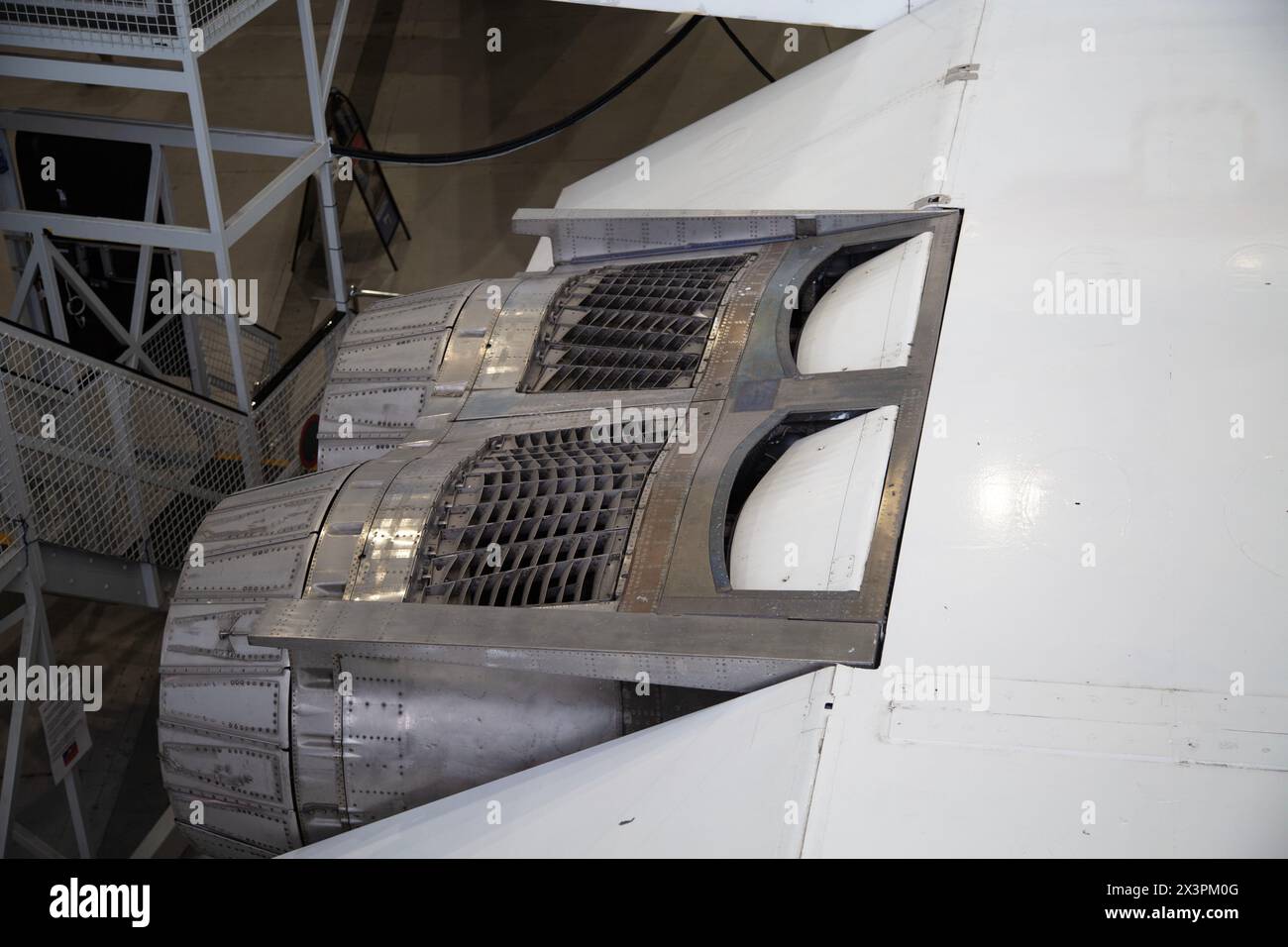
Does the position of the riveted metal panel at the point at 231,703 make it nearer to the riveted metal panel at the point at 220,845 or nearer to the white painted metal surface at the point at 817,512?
the riveted metal panel at the point at 220,845

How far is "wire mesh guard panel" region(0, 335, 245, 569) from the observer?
6.23m

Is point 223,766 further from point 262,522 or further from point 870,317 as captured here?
point 870,317

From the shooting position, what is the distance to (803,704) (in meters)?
3.85

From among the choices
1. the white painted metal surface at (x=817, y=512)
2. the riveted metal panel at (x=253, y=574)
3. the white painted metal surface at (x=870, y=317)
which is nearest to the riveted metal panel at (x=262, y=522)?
the riveted metal panel at (x=253, y=574)

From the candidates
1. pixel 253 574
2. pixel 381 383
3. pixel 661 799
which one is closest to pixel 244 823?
pixel 253 574

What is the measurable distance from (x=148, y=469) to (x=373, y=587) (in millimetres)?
2942

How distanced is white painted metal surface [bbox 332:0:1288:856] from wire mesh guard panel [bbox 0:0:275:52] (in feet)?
11.5

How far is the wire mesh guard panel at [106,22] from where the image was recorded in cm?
648

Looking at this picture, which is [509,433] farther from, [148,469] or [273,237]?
[273,237]

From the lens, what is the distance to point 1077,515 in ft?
14.0

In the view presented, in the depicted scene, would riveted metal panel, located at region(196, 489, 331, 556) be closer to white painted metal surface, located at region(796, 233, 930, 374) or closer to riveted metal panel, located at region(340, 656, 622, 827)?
riveted metal panel, located at region(340, 656, 622, 827)

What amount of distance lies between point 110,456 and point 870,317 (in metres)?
4.34

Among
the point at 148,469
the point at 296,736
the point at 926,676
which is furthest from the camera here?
the point at 148,469

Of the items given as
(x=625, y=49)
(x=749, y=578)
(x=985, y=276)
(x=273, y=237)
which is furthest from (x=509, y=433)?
(x=625, y=49)
